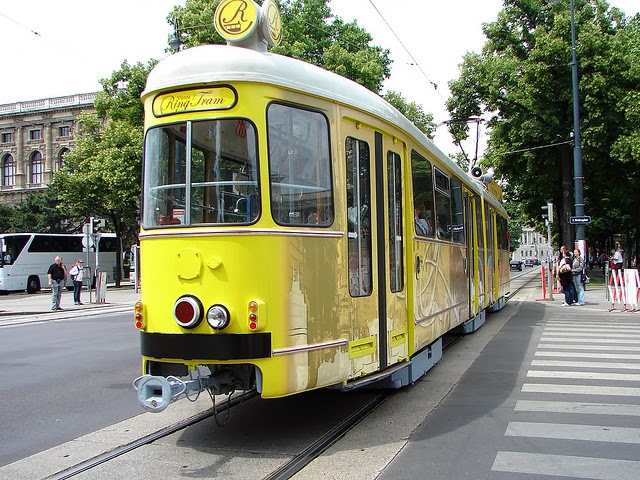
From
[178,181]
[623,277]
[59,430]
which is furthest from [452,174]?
[623,277]

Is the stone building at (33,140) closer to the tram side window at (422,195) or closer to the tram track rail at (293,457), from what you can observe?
the tram side window at (422,195)

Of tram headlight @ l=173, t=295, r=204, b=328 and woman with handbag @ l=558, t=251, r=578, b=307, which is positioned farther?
woman with handbag @ l=558, t=251, r=578, b=307

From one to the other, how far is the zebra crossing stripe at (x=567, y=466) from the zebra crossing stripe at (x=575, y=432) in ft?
1.85

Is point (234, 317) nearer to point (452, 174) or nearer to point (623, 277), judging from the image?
point (452, 174)

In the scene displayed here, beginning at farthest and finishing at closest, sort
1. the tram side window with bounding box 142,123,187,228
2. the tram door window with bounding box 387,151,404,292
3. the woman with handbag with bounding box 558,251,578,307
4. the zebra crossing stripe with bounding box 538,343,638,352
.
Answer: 1. the woman with handbag with bounding box 558,251,578,307
2. the zebra crossing stripe with bounding box 538,343,638,352
3. the tram door window with bounding box 387,151,404,292
4. the tram side window with bounding box 142,123,187,228

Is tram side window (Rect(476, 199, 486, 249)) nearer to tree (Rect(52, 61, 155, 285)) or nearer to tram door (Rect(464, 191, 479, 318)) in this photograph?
tram door (Rect(464, 191, 479, 318))

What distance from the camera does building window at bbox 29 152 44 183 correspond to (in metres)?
69.8

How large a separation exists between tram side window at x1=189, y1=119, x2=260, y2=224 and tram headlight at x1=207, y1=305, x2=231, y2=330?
683 millimetres

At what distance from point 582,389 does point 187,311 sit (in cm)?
490

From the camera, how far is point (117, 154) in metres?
31.2

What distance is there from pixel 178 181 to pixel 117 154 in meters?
27.6

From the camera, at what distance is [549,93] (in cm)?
2870

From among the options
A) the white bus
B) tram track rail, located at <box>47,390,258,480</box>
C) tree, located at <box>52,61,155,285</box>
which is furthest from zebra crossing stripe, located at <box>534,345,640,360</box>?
the white bus

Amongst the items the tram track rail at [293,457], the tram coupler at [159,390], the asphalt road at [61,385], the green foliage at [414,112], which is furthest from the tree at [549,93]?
the tram coupler at [159,390]
